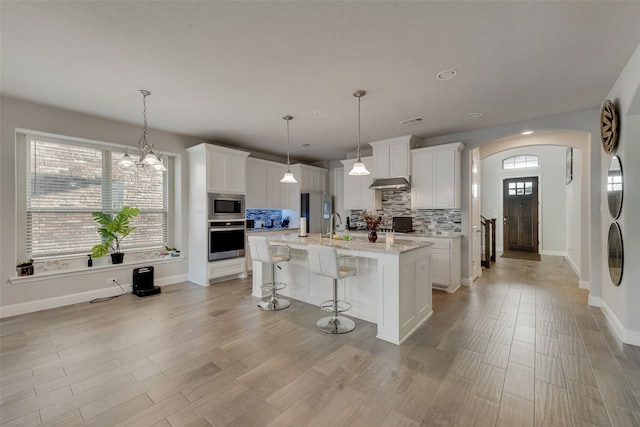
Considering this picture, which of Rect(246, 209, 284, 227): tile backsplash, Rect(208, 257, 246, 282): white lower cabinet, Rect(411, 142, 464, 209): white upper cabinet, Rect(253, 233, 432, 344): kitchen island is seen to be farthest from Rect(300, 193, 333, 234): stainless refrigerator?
Rect(253, 233, 432, 344): kitchen island

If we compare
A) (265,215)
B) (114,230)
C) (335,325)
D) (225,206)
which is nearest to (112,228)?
(114,230)

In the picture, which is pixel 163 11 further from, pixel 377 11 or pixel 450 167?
pixel 450 167

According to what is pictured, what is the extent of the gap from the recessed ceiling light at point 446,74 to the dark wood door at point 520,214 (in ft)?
23.6

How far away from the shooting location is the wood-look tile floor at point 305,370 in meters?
1.81

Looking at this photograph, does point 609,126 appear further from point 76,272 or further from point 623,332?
point 76,272

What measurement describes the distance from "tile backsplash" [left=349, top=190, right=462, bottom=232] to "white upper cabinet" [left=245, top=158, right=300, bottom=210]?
1845mm

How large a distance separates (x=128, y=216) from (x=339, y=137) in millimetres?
3898

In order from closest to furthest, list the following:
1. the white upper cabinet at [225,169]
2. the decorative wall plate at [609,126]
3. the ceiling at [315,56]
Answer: the ceiling at [315,56]
the decorative wall plate at [609,126]
the white upper cabinet at [225,169]

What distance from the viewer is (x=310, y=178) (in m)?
7.09

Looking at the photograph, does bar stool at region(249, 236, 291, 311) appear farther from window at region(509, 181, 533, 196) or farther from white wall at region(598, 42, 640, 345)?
window at region(509, 181, 533, 196)

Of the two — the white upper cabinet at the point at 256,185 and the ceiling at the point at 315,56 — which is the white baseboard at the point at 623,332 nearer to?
the ceiling at the point at 315,56

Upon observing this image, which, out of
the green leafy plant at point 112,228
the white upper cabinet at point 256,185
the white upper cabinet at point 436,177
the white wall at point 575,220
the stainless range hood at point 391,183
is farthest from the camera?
the white upper cabinet at point 256,185

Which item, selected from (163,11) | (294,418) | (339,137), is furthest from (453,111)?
→ (294,418)

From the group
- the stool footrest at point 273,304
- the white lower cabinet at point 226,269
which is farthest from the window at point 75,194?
the stool footrest at point 273,304
